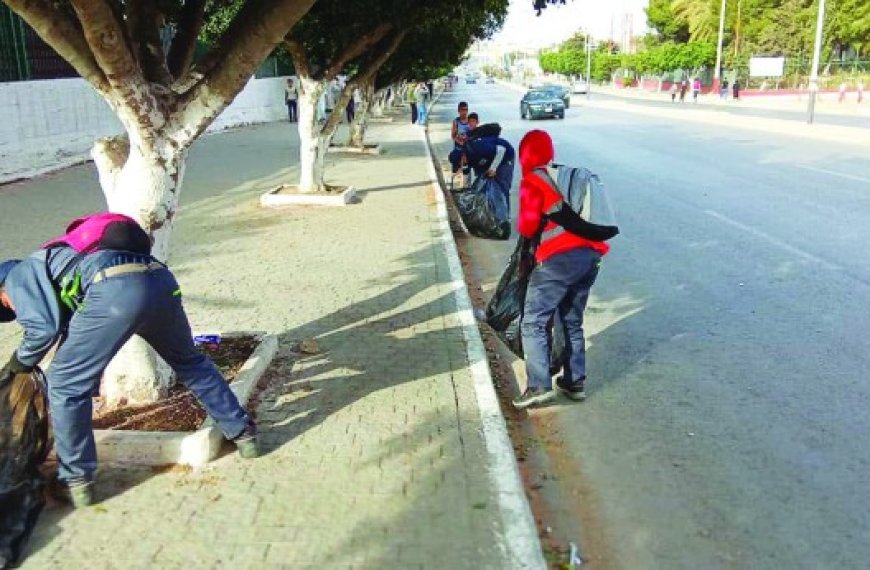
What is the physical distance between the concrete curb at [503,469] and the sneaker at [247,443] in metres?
1.12

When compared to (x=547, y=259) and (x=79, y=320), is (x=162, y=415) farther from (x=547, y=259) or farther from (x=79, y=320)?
(x=547, y=259)

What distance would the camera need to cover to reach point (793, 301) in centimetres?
690

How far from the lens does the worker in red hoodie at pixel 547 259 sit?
463 centimetres

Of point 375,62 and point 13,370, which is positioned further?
point 375,62

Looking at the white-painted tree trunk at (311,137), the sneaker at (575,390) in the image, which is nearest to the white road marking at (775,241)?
the sneaker at (575,390)

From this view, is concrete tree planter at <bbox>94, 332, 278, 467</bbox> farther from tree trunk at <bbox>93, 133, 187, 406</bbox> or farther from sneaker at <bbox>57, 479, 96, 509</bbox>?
tree trunk at <bbox>93, 133, 187, 406</bbox>

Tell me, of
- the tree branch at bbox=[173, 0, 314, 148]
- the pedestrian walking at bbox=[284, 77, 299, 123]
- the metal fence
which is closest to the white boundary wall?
the metal fence

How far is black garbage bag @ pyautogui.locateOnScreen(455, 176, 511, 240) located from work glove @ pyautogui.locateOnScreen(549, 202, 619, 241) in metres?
5.13

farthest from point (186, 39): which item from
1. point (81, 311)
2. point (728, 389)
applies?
point (728, 389)

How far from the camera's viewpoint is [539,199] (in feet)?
15.2

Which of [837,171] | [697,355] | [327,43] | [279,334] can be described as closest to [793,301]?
[697,355]

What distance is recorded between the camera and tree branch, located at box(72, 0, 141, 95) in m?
3.74

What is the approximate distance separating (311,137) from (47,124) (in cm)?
662

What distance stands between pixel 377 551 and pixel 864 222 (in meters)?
9.12
